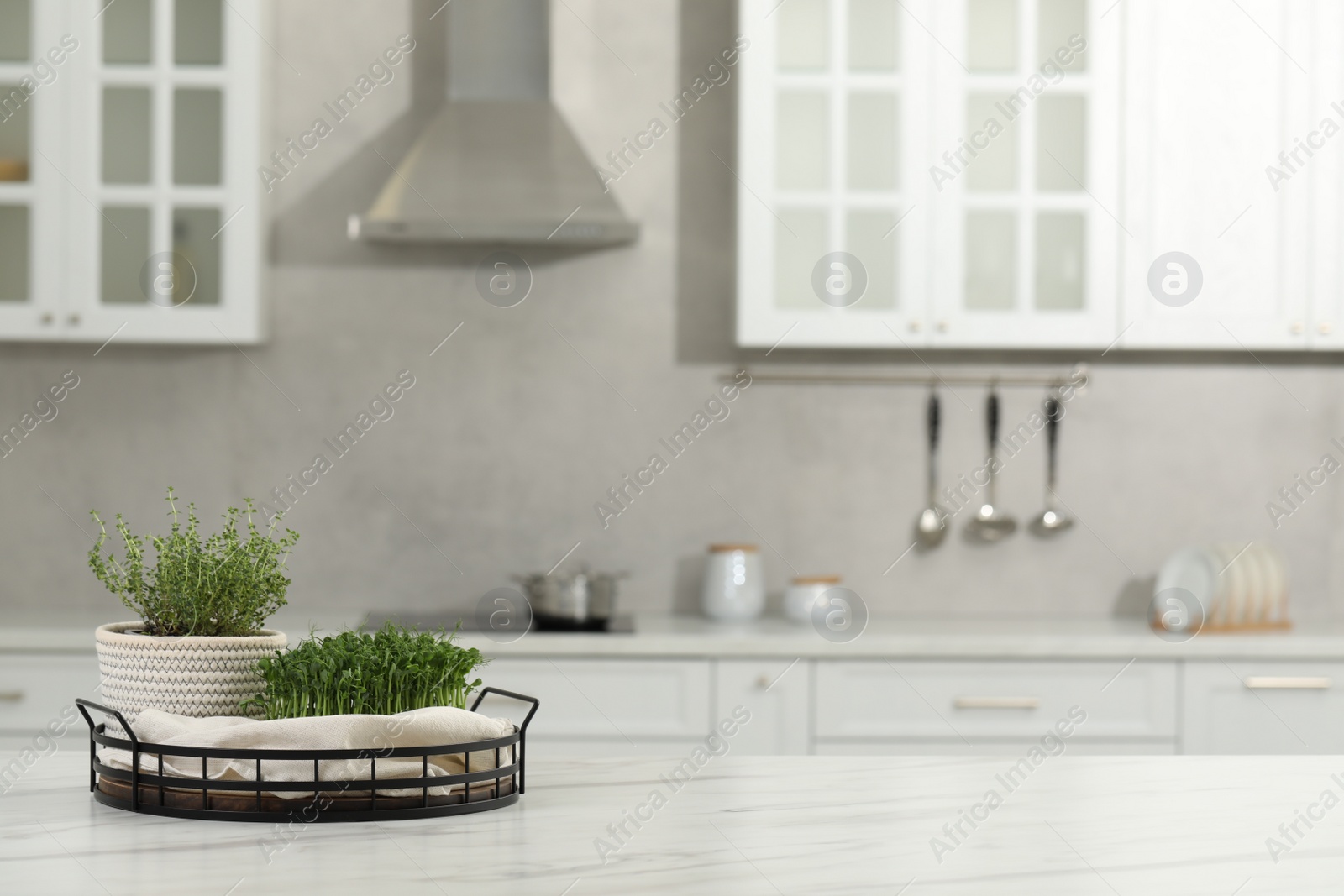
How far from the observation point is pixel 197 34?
282 cm

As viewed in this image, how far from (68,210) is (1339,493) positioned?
128 inches

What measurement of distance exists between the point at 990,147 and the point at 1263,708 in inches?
55.3

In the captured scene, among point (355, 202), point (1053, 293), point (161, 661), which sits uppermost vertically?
point (355, 202)

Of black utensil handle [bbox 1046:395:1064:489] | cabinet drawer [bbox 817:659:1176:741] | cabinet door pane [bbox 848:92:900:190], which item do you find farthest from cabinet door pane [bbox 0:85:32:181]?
black utensil handle [bbox 1046:395:1064:489]

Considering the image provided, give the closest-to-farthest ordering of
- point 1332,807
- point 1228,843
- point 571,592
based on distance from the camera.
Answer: point 1228,843
point 1332,807
point 571,592

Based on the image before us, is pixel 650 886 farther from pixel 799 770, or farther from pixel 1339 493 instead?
pixel 1339 493

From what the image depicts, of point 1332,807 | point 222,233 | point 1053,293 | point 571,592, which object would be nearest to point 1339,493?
point 1053,293

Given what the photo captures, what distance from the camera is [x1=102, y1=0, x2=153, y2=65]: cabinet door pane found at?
2.79m

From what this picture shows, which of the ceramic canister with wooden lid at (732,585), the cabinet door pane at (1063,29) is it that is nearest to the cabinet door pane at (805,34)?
the cabinet door pane at (1063,29)

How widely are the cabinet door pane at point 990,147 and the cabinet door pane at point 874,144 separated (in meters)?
0.18

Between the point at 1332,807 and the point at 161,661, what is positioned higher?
the point at 161,661

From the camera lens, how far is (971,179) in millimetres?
2838

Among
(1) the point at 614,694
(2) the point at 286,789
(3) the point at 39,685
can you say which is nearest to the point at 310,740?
(2) the point at 286,789

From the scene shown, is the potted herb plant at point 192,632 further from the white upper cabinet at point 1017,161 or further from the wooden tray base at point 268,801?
the white upper cabinet at point 1017,161
